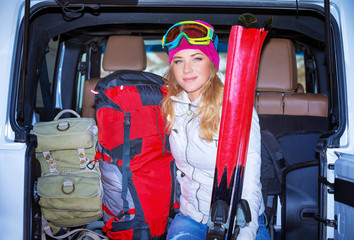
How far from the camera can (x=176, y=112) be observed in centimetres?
200

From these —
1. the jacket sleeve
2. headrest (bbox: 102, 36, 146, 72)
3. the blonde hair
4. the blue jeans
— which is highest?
headrest (bbox: 102, 36, 146, 72)

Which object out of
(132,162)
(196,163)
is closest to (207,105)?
(196,163)

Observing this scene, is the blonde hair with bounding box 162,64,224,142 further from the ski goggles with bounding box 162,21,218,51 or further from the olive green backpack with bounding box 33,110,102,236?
the olive green backpack with bounding box 33,110,102,236

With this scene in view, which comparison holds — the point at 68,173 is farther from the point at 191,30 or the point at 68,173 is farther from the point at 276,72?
the point at 276,72

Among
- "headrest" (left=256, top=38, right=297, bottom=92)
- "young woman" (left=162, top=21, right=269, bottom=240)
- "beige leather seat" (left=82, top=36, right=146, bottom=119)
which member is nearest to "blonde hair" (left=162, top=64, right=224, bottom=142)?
"young woman" (left=162, top=21, right=269, bottom=240)

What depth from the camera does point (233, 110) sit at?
4.65ft

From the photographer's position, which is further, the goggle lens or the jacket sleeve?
the goggle lens

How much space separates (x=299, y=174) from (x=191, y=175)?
2.17 ft

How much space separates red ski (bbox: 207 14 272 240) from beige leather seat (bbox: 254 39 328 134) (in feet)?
4.35

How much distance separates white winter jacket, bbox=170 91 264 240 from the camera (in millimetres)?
1698

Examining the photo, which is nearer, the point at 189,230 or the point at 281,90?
the point at 189,230

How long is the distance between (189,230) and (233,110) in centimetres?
80

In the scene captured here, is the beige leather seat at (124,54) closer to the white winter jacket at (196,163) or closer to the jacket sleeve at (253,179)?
the white winter jacket at (196,163)

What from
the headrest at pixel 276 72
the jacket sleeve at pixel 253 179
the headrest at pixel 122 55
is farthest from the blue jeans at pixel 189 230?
the headrest at pixel 122 55
